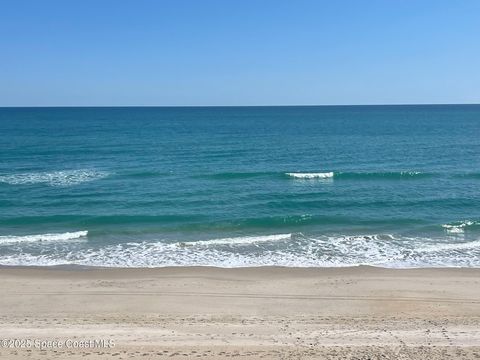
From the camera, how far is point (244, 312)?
16.3 metres

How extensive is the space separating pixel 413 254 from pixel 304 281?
656 cm

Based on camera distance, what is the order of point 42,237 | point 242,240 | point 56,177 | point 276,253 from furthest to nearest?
point 56,177 < point 42,237 < point 242,240 < point 276,253

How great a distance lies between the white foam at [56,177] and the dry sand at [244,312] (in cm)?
1756

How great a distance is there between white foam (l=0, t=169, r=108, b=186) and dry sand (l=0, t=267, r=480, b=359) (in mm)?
17560

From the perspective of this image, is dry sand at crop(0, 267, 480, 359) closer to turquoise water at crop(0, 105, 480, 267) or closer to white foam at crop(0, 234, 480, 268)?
white foam at crop(0, 234, 480, 268)

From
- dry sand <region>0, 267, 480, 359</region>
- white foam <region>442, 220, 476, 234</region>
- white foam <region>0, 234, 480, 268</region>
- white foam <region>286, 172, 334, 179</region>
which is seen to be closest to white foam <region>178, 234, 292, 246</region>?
white foam <region>0, 234, 480, 268</region>

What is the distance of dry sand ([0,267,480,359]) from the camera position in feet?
41.9

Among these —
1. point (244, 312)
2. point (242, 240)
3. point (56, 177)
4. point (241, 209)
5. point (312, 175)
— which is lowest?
point (244, 312)

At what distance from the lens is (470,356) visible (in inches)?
483

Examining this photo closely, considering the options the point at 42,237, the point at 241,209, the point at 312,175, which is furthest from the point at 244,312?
the point at 312,175

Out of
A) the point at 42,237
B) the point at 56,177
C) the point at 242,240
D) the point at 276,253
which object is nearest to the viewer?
the point at 276,253

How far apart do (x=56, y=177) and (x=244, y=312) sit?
28269 mm

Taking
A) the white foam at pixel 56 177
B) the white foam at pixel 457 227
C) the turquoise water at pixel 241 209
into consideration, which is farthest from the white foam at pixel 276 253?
the white foam at pixel 56 177

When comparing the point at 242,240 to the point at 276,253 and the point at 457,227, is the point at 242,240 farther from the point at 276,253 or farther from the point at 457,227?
the point at 457,227
